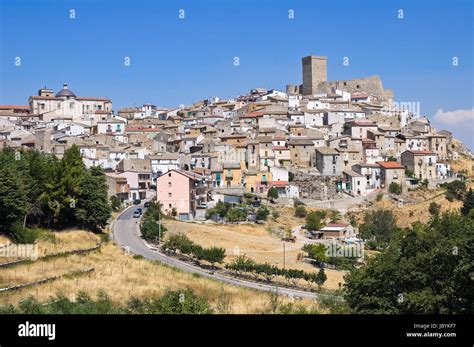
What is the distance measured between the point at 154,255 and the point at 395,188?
2239 cm

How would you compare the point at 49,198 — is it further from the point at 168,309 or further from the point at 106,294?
the point at 168,309

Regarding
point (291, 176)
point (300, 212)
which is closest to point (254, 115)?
point (291, 176)

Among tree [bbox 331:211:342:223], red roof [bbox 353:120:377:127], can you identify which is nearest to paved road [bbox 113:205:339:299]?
tree [bbox 331:211:342:223]

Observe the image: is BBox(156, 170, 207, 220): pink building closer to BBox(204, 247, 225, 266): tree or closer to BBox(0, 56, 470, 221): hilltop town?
BBox(0, 56, 470, 221): hilltop town

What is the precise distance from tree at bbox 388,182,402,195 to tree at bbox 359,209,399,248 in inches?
136

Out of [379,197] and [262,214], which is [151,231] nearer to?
[262,214]

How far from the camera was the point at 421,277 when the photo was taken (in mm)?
11023

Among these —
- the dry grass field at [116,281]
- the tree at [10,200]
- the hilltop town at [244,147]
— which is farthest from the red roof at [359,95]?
the tree at [10,200]

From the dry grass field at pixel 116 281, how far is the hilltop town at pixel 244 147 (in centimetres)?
1263

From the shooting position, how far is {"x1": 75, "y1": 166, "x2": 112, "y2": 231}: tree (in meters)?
23.5

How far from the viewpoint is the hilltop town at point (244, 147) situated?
126 feet

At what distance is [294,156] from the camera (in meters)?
43.9
